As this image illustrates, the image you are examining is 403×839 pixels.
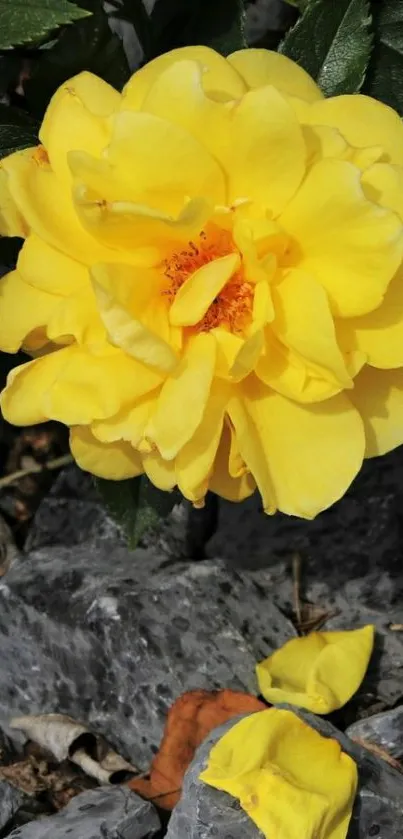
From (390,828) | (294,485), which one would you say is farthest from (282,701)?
(294,485)

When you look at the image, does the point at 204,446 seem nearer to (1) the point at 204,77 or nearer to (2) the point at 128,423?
(2) the point at 128,423

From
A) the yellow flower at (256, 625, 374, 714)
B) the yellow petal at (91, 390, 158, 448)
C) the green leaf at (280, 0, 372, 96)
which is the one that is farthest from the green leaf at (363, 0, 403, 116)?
the yellow flower at (256, 625, 374, 714)

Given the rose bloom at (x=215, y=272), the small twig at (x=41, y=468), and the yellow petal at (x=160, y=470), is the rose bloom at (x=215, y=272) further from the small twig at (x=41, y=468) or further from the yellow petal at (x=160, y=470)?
the small twig at (x=41, y=468)

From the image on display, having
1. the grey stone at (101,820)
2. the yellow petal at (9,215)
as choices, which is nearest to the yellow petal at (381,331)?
the yellow petal at (9,215)

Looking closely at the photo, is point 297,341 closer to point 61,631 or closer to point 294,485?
point 294,485

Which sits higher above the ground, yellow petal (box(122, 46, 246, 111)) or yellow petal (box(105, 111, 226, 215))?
yellow petal (box(122, 46, 246, 111))

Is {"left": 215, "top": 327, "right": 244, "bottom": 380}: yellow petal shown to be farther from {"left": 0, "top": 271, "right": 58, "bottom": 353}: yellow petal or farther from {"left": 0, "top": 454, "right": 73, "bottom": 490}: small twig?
{"left": 0, "top": 454, "right": 73, "bottom": 490}: small twig
